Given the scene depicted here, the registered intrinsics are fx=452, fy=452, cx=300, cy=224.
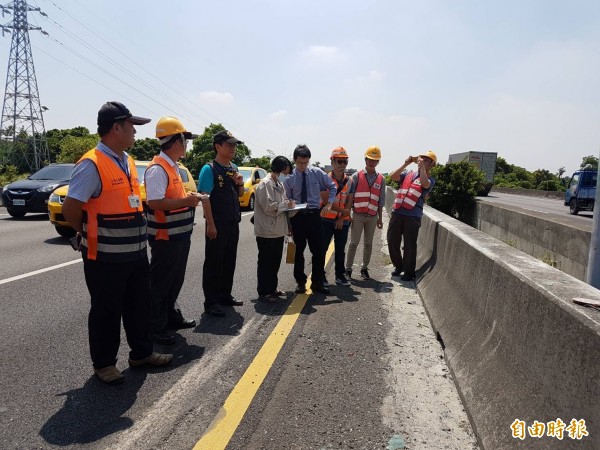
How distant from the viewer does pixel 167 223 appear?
4168mm

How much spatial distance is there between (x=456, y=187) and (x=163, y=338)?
14514 millimetres

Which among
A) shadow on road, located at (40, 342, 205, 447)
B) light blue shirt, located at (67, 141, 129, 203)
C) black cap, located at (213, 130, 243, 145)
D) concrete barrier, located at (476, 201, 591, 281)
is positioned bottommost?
shadow on road, located at (40, 342, 205, 447)

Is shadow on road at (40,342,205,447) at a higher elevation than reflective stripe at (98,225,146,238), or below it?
below

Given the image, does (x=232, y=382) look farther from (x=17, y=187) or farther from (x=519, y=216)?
(x=17, y=187)

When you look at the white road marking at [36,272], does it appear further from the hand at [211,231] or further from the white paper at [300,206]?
the white paper at [300,206]

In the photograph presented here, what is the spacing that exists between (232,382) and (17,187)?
13365 mm

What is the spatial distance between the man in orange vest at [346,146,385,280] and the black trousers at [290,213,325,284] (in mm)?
905

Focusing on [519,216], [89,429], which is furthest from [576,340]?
[519,216]

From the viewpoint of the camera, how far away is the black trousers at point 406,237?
6.92 m

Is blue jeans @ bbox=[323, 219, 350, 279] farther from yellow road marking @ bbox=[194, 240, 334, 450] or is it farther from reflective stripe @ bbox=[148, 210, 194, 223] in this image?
reflective stripe @ bbox=[148, 210, 194, 223]

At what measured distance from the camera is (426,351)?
4109mm

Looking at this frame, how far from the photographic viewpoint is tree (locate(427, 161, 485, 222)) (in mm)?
16625

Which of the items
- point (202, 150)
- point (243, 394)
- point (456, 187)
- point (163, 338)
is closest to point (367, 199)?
point (163, 338)

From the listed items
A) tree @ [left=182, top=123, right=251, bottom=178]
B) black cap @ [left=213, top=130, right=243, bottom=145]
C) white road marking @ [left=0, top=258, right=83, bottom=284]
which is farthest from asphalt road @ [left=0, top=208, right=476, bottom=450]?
tree @ [left=182, top=123, right=251, bottom=178]
